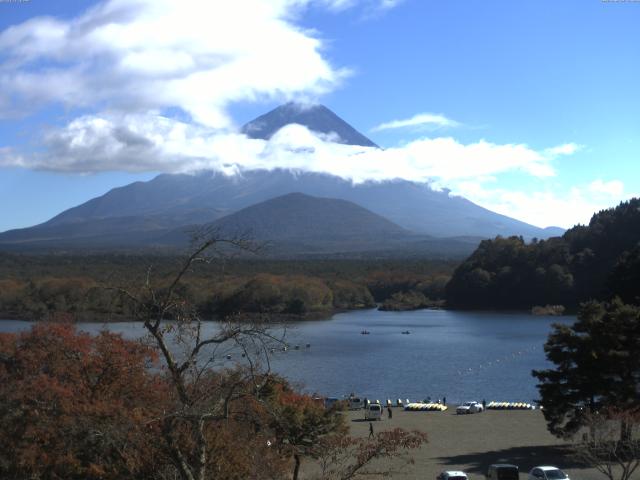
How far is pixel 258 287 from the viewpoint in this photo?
53.9 metres

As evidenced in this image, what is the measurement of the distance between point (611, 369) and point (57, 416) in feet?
32.0

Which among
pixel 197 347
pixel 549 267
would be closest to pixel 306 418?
pixel 197 347

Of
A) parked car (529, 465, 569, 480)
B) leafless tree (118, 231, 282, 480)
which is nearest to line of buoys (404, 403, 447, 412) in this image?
parked car (529, 465, 569, 480)

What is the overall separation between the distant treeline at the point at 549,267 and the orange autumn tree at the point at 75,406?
47.8m

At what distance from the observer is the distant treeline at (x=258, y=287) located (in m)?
50.2

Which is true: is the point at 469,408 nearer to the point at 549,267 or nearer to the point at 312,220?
the point at 549,267

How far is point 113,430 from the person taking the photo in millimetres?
5199

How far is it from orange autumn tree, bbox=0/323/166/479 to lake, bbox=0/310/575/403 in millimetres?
5629

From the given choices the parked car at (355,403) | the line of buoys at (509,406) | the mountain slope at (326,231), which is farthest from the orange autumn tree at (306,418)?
the mountain slope at (326,231)

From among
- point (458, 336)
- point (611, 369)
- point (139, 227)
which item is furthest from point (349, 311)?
point (139, 227)

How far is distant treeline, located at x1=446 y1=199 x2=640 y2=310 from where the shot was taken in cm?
5503

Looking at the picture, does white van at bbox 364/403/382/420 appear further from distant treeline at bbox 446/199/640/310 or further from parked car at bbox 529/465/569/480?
distant treeline at bbox 446/199/640/310

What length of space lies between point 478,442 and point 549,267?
4372cm

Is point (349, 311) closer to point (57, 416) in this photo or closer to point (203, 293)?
point (203, 293)
